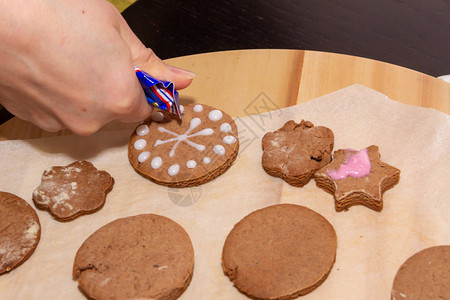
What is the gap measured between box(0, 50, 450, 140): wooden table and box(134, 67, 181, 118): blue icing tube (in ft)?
0.96

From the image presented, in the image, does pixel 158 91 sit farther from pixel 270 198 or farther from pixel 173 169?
pixel 270 198

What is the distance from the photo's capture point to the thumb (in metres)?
1.50

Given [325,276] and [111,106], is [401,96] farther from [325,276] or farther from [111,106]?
[111,106]

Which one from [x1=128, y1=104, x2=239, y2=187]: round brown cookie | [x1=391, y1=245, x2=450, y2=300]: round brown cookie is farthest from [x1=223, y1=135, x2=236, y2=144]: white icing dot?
[x1=391, y1=245, x2=450, y2=300]: round brown cookie

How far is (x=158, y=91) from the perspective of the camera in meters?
1.54

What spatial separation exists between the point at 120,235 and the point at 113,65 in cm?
52

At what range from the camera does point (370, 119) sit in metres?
1.71

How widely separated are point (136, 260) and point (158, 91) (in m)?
0.52

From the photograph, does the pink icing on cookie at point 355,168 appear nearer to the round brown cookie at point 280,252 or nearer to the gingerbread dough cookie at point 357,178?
the gingerbread dough cookie at point 357,178

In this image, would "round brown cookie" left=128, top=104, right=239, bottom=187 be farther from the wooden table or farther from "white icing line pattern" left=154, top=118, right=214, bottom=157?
the wooden table

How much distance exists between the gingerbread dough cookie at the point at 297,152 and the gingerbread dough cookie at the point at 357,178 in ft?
0.13

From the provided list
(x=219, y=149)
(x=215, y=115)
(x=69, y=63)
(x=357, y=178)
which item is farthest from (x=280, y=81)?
(x=69, y=63)

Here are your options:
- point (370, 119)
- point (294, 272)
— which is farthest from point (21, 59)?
point (370, 119)

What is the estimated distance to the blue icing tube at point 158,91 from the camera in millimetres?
1496
